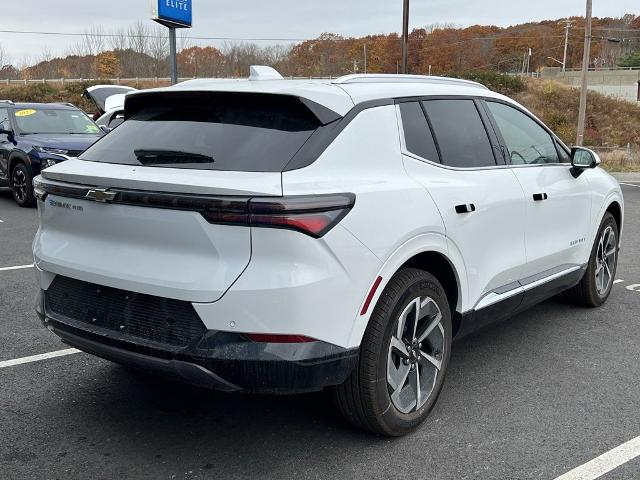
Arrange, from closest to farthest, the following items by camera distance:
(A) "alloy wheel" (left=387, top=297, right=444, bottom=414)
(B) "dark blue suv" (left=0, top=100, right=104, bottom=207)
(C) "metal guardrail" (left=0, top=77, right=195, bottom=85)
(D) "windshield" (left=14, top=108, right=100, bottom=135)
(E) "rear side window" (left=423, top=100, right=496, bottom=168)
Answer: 1. (A) "alloy wheel" (left=387, top=297, right=444, bottom=414)
2. (E) "rear side window" (left=423, top=100, right=496, bottom=168)
3. (B) "dark blue suv" (left=0, top=100, right=104, bottom=207)
4. (D) "windshield" (left=14, top=108, right=100, bottom=135)
5. (C) "metal guardrail" (left=0, top=77, right=195, bottom=85)

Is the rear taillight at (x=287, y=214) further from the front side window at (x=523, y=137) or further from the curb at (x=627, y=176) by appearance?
the curb at (x=627, y=176)

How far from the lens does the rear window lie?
2.85 m

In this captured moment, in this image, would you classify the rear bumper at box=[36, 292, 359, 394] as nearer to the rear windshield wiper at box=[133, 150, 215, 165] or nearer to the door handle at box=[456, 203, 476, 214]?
the rear windshield wiper at box=[133, 150, 215, 165]

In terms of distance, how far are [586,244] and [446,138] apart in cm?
198

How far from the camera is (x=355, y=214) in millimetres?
2797

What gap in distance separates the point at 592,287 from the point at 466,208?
2404 mm

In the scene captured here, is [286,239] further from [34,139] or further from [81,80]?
[81,80]

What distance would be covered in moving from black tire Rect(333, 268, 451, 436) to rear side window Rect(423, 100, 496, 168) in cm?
78

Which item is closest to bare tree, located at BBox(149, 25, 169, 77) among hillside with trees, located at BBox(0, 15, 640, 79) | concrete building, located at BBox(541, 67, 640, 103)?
hillside with trees, located at BBox(0, 15, 640, 79)

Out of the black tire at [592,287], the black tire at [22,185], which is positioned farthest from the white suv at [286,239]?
the black tire at [22,185]

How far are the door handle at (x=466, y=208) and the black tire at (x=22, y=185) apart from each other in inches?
360

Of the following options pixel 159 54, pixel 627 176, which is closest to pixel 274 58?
pixel 159 54

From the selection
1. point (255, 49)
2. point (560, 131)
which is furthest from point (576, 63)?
point (560, 131)

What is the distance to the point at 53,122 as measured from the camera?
12.0 m
